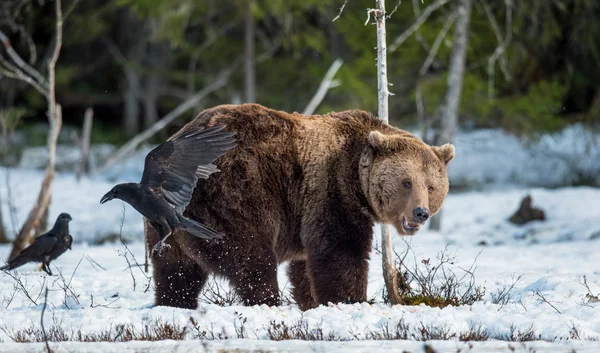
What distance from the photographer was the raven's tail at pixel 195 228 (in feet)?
20.6

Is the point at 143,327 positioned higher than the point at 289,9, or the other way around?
the point at 289,9

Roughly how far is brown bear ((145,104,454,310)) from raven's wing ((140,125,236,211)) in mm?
268

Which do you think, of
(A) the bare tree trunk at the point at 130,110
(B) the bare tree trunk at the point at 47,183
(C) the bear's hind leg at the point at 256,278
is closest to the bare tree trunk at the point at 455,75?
(B) the bare tree trunk at the point at 47,183

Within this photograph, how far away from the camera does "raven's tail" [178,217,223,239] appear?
6293 mm

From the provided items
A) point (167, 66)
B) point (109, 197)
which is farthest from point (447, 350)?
point (167, 66)

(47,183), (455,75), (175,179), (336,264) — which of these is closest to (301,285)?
(336,264)

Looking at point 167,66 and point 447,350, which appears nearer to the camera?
point 447,350

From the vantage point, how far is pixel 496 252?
1233 cm

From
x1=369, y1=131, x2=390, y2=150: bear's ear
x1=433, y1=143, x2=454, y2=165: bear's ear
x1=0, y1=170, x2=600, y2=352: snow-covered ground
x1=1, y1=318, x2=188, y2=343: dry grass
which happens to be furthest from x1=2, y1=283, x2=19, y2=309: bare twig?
x1=433, y1=143, x2=454, y2=165: bear's ear

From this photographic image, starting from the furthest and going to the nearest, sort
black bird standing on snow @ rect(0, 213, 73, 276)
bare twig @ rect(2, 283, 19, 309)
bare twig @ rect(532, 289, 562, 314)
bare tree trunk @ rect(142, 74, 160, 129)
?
bare tree trunk @ rect(142, 74, 160, 129), bare twig @ rect(2, 283, 19, 309), bare twig @ rect(532, 289, 562, 314), black bird standing on snow @ rect(0, 213, 73, 276)

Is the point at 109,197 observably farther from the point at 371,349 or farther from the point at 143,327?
the point at 371,349

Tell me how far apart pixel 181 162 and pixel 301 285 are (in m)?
1.99

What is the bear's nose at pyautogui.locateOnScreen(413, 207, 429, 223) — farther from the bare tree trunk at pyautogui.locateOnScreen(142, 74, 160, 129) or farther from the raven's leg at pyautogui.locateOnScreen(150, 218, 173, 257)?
the bare tree trunk at pyautogui.locateOnScreen(142, 74, 160, 129)

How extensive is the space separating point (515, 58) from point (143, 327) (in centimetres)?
1398
